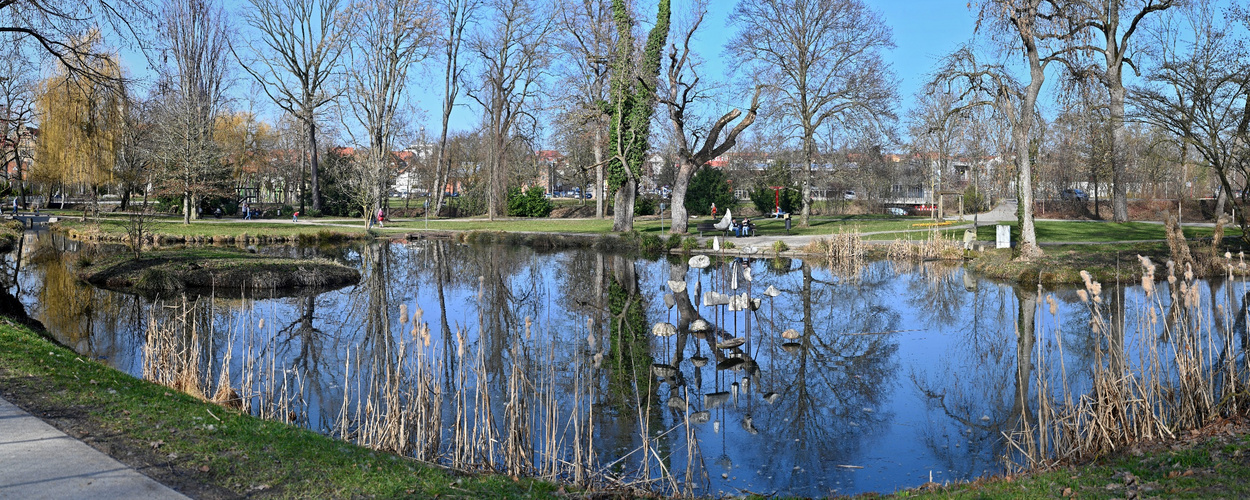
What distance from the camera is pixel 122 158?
3466cm

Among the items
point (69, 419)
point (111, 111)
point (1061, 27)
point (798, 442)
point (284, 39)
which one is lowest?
point (798, 442)

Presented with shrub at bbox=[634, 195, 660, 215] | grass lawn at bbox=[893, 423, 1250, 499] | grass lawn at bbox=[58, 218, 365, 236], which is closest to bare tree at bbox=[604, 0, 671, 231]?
grass lawn at bbox=[58, 218, 365, 236]

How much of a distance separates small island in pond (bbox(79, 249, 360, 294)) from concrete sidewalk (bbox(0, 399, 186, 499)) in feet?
40.4

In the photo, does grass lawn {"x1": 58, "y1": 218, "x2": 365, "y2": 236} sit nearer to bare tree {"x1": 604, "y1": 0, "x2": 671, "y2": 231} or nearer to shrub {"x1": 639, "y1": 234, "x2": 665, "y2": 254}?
bare tree {"x1": 604, "y1": 0, "x2": 671, "y2": 231}

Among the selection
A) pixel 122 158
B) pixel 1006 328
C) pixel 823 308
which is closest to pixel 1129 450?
pixel 1006 328

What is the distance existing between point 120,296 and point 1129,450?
57.7ft

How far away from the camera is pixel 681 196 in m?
33.1

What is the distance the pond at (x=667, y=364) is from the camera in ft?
24.1

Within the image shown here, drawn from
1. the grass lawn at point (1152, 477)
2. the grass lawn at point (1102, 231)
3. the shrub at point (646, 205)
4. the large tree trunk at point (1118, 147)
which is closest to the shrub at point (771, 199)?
the shrub at point (646, 205)

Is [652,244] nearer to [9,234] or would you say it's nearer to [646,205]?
[646,205]

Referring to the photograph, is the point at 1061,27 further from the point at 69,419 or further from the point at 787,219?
the point at 69,419

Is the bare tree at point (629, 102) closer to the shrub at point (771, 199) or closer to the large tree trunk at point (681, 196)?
the large tree trunk at point (681, 196)

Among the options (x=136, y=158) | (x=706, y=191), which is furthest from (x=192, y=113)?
(x=706, y=191)

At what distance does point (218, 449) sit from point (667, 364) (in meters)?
6.56
